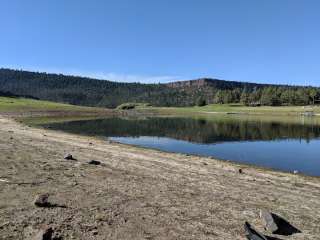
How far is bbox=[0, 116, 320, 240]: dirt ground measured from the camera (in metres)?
10.6

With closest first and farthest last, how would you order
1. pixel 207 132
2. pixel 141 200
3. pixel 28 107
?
pixel 141 200
pixel 207 132
pixel 28 107

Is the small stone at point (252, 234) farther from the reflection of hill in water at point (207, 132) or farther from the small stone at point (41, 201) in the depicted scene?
the reflection of hill in water at point (207, 132)

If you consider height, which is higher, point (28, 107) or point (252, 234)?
point (28, 107)

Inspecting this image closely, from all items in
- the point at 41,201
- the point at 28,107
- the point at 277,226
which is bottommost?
the point at 277,226

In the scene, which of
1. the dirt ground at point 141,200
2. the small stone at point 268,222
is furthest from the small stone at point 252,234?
the small stone at point 268,222

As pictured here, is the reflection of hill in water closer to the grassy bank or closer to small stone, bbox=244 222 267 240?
small stone, bbox=244 222 267 240

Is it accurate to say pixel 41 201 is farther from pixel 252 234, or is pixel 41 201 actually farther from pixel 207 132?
pixel 207 132

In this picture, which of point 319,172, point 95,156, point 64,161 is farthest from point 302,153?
point 64,161

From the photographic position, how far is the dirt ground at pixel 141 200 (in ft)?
34.9

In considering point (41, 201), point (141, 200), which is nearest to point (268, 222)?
point (141, 200)

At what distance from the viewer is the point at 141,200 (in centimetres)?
1370

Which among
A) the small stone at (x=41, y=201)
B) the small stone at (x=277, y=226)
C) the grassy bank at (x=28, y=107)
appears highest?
the grassy bank at (x=28, y=107)

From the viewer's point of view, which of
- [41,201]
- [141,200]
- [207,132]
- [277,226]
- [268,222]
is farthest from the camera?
[207,132]

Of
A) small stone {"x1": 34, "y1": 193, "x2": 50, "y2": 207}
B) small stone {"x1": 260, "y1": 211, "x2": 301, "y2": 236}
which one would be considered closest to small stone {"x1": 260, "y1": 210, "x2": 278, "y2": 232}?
small stone {"x1": 260, "y1": 211, "x2": 301, "y2": 236}
